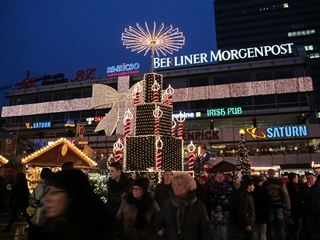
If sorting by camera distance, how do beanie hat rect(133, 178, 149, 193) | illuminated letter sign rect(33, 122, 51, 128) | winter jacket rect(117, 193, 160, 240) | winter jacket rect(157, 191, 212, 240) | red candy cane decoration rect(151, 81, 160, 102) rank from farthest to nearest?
illuminated letter sign rect(33, 122, 51, 128), red candy cane decoration rect(151, 81, 160, 102), beanie hat rect(133, 178, 149, 193), winter jacket rect(117, 193, 160, 240), winter jacket rect(157, 191, 212, 240)

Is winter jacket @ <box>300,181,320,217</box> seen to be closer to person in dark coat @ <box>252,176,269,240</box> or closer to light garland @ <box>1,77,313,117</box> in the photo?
person in dark coat @ <box>252,176,269,240</box>

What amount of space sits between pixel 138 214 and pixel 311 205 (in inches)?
244

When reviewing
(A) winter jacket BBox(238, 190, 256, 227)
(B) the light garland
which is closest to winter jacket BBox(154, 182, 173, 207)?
(A) winter jacket BBox(238, 190, 256, 227)

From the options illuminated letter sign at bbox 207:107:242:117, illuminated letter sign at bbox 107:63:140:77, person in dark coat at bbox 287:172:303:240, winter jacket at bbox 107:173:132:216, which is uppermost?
illuminated letter sign at bbox 107:63:140:77

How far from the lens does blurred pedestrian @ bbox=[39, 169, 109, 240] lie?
1883mm

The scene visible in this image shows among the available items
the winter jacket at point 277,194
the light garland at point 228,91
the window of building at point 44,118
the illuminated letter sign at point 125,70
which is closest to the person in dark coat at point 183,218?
the winter jacket at point 277,194

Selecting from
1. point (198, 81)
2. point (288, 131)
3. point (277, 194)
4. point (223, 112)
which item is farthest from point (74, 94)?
point (277, 194)

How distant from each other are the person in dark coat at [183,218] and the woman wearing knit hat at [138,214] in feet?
1.65

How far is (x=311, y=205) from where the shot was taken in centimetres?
834

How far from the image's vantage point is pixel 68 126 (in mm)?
48344

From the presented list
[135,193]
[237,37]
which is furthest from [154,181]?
[237,37]

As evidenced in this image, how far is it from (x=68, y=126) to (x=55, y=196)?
1912 inches

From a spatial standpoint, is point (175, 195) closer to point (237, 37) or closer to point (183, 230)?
point (183, 230)

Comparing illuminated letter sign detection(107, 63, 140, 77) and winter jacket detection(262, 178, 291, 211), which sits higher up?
illuminated letter sign detection(107, 63, 140, 77)
